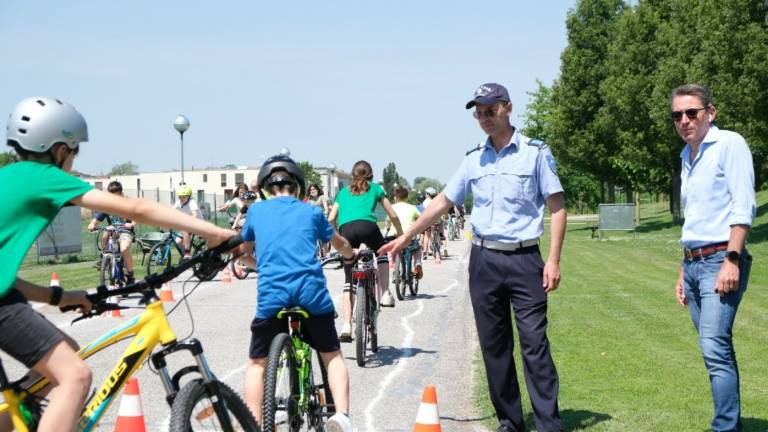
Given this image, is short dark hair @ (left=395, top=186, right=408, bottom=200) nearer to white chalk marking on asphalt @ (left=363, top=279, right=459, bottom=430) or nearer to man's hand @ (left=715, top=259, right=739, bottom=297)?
white chalk marking on asphalt @ (left=363, top=279, right=459, bottom=430)

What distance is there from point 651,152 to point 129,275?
3689 cm

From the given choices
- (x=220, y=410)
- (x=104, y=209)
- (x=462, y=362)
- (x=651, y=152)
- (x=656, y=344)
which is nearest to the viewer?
(x=104, y=209)

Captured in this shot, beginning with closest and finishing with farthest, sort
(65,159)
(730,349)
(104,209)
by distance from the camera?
(104,209) → (65,159) → (730,349)

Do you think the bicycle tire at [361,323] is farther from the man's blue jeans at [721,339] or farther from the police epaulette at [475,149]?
the man's blue jeans at [721,339]

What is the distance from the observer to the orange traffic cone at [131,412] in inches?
204

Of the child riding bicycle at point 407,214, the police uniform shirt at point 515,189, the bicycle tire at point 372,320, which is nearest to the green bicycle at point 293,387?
the police uniform shirt at point 515,189

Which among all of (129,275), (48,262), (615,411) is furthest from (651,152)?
(615,411)

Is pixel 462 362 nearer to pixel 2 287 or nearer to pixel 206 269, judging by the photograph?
pixel 206 269

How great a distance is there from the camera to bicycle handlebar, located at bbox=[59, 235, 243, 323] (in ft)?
13.2

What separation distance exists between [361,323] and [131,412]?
4236 mm

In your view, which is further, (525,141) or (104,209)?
(525,141)

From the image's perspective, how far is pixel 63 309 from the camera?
4.28m

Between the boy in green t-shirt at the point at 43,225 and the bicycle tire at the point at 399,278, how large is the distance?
11.9 m

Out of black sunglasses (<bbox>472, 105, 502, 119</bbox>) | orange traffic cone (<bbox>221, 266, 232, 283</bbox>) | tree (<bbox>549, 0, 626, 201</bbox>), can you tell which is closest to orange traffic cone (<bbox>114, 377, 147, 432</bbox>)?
black sunglasses (<bbox>472, 105, 502, 119</bbox>)
